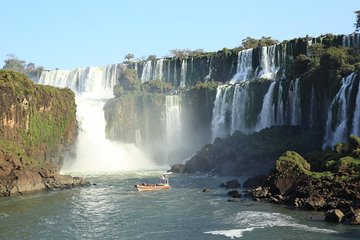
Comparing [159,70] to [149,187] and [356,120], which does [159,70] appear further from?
[356,120]

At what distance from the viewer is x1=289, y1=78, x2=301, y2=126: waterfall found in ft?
200

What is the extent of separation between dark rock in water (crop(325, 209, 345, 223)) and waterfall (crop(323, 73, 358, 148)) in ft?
61.1

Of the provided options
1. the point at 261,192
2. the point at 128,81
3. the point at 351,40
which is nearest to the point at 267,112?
the point at 351,40

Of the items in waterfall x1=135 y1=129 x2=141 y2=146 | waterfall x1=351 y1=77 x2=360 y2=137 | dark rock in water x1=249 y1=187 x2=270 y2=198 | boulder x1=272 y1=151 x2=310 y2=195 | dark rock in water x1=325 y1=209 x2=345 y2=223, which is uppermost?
waterfall x1=351 y1=77 x2=360 y2=137

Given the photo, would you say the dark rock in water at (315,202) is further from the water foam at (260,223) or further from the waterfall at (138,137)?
the waterfall at (138,137)

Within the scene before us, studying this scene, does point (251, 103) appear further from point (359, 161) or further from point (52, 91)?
point (359, 161)

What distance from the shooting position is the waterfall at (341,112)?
49.8m

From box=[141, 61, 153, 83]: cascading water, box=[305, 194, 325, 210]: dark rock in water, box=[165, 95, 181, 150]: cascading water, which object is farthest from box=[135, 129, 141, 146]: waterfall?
box=[305, 194, 325, 210]: dark rock in water

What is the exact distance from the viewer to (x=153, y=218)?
118 feet

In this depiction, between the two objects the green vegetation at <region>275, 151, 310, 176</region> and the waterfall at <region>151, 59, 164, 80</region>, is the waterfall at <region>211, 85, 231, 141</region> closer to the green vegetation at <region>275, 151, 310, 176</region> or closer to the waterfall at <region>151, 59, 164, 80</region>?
the waterfall at <region>151, 59, 164, 80</region>

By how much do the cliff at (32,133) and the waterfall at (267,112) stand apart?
25727mm

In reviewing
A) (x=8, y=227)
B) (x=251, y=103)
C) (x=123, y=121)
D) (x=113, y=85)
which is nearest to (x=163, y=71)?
(x=113, y=85)

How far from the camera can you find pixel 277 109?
64.5 metres

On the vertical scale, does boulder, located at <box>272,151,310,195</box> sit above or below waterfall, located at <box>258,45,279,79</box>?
below
